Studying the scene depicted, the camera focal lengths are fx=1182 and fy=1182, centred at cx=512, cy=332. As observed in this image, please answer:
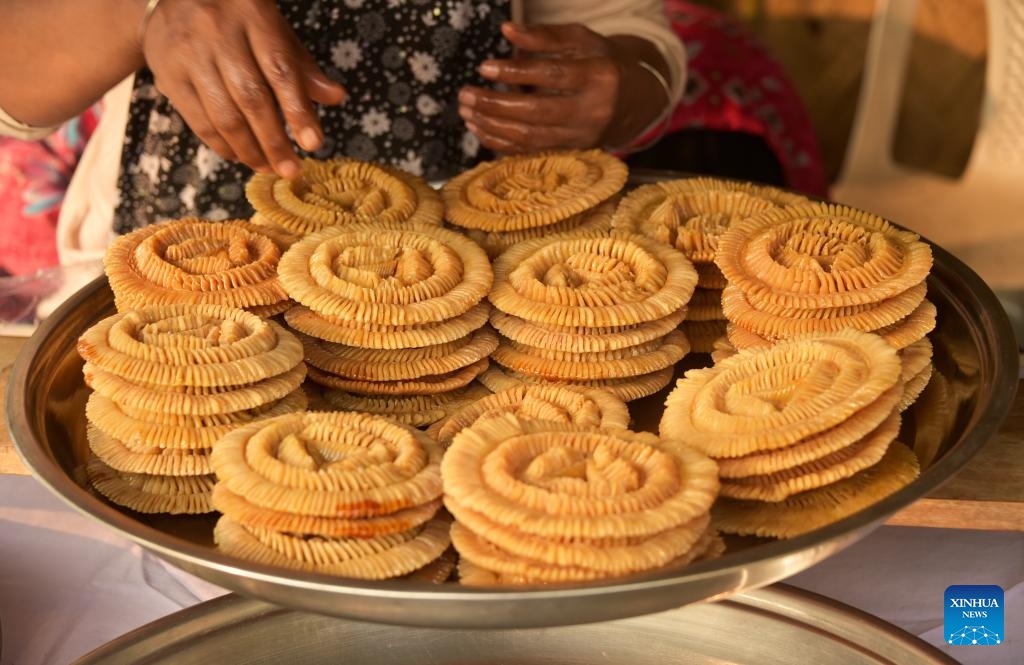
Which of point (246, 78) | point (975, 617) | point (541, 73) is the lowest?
point (975, 617)

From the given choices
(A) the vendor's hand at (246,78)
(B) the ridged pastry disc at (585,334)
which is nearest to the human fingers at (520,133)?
(A) the vendor's hand at (246,78)

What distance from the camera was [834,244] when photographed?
1295mm

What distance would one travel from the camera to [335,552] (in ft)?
3.18

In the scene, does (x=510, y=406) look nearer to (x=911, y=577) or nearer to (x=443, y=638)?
(x=443, y=638)

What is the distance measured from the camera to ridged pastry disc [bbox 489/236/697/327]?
121 centimetres

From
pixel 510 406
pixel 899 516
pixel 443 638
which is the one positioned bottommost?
pixel 443 638

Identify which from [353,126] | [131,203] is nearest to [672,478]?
[353,126]

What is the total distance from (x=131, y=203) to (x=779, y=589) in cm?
125

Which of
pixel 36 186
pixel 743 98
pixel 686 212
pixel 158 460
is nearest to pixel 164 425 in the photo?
pixel 158 460

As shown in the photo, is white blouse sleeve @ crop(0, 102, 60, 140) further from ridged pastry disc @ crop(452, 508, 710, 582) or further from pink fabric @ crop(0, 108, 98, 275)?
ridged pastry disc @ crop(452, 508, 710, 582)

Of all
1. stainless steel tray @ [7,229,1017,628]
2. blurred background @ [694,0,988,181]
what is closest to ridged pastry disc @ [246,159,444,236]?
stainless steel tray @ [7,229,1017,628]

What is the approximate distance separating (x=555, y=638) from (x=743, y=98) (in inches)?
74.2

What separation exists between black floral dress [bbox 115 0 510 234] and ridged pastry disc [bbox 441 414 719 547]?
3.21 ft

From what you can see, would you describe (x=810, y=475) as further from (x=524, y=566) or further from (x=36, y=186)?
(x=36, y=186)
